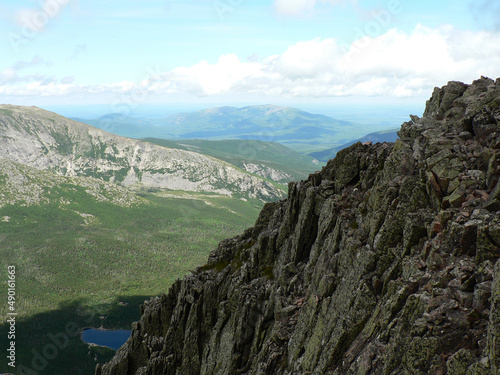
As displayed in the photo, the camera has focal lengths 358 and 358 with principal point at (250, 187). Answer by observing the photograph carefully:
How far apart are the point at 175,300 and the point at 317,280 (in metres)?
40.0

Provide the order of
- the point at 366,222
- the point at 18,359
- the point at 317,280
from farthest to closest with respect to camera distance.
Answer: the point at 18,359 < the point at 317,280 < the point at 366,222

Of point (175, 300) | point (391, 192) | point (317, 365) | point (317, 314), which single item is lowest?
point (175, 300)

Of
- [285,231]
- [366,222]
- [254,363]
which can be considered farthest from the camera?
[285,231]

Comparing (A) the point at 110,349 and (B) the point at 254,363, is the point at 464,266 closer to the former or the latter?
(B) the point at 254,363

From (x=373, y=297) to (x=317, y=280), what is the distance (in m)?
9.14

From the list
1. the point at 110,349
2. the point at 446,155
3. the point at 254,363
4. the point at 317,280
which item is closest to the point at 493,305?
the point at 446,155

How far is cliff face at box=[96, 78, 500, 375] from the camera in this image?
2203 centimetres

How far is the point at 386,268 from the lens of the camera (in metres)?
29.6

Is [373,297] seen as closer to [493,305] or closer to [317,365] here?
[317,365]

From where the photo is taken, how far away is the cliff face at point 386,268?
2203 centimetres

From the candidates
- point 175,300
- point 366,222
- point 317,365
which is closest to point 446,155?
point 366,222

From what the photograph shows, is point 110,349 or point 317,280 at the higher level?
point 317,280

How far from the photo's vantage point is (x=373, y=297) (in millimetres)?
29203

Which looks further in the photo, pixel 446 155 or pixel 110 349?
pixel 110 349
